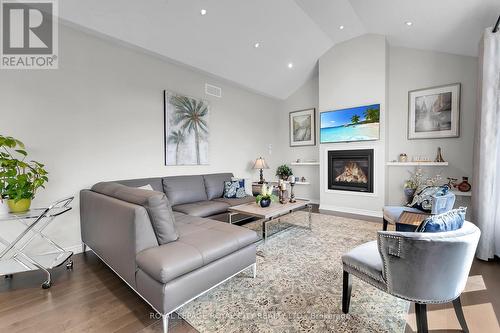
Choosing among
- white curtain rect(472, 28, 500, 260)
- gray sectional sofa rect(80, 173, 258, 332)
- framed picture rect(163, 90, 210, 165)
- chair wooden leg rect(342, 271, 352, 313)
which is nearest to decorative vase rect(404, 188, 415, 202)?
white curtain rect(472, 28, 500, 260)

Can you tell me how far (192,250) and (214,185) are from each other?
2689 mm

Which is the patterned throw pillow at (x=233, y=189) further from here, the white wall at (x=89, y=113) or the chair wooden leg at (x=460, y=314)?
the chair wooden leg at (x=460, y=314)

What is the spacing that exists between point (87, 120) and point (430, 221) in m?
3.96

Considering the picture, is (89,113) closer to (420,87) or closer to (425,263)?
(425,263)

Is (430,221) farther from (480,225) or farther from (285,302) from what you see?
(480,225)

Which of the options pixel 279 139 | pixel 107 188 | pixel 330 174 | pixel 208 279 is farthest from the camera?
pixel 279 139

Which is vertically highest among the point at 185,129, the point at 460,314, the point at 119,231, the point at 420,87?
the point at 420,87

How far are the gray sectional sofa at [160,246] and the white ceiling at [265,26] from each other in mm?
2348

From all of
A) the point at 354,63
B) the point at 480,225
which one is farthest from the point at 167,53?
the point at 480,225

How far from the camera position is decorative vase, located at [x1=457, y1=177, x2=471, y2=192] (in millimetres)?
4043

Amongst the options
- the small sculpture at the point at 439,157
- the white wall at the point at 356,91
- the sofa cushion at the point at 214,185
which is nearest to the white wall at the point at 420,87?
the small sculpture at the point at 439,157

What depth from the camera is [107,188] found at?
2.62 metres

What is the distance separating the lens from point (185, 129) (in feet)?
14.4

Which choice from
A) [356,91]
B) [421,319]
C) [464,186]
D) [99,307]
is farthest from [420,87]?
[99,307]
